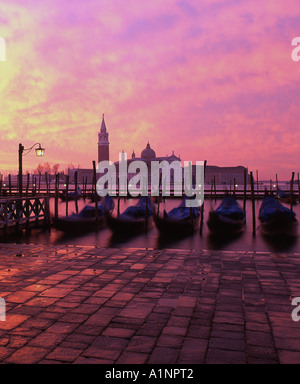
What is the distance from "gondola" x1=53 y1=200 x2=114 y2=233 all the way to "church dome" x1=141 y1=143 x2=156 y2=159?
90628 mm

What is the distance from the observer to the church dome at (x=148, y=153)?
103875 millimetres

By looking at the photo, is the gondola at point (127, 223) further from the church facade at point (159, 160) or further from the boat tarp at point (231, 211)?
the church facade at point (159, 160)

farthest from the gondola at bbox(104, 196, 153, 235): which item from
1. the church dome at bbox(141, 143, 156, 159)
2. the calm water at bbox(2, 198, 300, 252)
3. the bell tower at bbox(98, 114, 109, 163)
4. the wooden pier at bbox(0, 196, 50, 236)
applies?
the church dome at bbox(141, 143, 156, 159)

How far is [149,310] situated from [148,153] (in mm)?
101204

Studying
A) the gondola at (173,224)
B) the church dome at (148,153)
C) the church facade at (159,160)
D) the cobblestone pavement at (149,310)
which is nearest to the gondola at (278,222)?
the gondola at (173,224)

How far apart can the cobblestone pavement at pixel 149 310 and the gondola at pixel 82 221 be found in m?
5.51

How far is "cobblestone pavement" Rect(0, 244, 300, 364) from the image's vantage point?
262cm

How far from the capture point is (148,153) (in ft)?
341

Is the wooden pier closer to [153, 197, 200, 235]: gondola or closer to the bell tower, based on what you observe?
[153, 197, 200, 235]: gondola

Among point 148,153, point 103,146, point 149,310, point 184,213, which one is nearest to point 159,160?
point 148,153

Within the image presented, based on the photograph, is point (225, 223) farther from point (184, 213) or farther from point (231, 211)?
point (184, 213)
